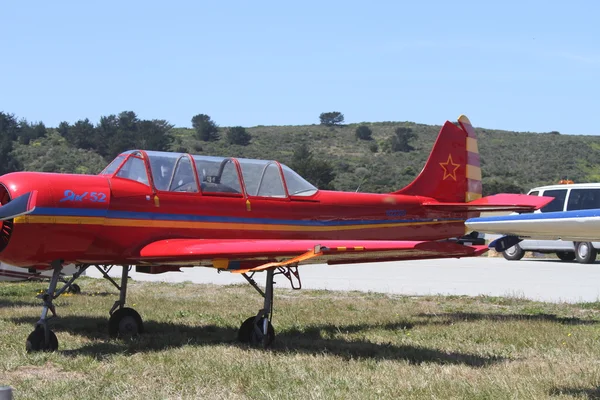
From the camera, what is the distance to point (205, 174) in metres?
8.89

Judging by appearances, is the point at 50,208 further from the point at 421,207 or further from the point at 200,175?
the point at 421,207

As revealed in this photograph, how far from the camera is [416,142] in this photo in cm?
8150

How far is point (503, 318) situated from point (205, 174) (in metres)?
4.36

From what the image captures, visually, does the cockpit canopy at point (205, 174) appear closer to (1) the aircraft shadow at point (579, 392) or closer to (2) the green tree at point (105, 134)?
(1) the aircraft shadow at point (579, 392)

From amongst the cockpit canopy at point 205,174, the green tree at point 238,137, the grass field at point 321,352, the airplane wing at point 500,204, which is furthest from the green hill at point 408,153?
the cockpit canopy at point 205,174

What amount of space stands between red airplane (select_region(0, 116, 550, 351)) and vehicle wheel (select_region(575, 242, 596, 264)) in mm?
11050

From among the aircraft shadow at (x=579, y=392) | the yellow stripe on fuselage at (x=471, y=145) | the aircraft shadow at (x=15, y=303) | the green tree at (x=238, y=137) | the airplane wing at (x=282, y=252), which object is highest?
the green tree at (x=238, y=137)

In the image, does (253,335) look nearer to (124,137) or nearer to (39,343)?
(39,343)

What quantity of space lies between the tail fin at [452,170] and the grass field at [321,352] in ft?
5.55

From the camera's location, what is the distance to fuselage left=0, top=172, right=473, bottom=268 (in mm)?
7793

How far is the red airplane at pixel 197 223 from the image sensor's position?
7.64 meters

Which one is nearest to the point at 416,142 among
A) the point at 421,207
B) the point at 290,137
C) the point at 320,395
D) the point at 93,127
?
the point at 290,137

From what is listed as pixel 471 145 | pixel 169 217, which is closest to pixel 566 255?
pixel 471 145

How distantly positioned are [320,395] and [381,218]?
4539mm
